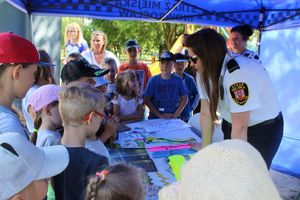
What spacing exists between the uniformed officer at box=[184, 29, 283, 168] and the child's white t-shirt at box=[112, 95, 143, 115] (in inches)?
Answer: 50.0

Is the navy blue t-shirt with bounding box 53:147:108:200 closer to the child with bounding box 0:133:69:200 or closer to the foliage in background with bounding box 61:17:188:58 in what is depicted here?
the child with bounding box 0:133:69:200

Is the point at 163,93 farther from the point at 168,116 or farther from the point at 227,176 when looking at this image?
the point at 227,176

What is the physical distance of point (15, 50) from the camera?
4.81ft

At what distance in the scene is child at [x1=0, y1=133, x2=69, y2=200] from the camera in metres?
0.89

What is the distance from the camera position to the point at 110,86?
366cm

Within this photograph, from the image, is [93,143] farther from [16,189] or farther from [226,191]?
[226,191]

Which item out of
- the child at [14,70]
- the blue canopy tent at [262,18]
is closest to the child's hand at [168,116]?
the blue canopy tent at [262,18]

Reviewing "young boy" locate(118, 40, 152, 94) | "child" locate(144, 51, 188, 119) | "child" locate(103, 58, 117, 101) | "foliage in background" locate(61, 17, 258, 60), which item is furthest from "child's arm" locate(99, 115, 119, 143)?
"foliage in background" locate(61, 17, 258, 60)

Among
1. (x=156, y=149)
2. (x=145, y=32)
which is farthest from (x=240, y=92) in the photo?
(x=145, y=32)

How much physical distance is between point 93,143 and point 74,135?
0.64 ft

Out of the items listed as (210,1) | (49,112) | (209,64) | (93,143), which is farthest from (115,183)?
(210,1)

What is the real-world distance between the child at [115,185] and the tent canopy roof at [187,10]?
2.75 metres

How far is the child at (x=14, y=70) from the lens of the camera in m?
1.45

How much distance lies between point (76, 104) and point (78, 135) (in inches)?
5.4
